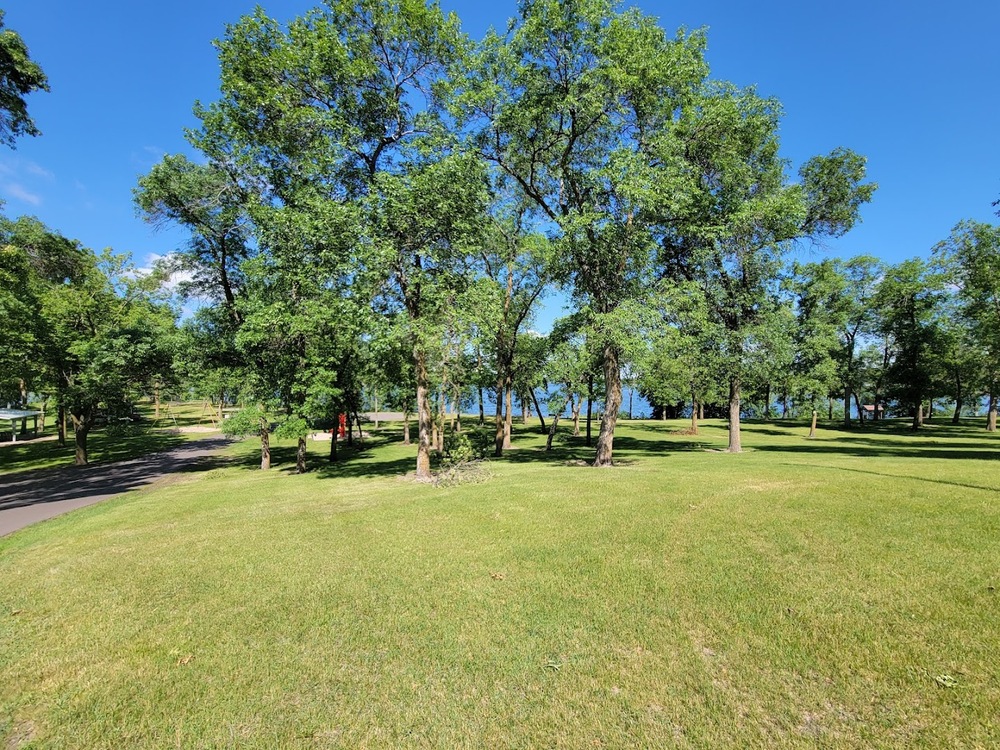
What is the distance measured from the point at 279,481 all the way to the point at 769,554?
48.9 feet

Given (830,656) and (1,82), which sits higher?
(1,82)

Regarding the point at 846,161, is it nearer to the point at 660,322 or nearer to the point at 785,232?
the point at 785,232

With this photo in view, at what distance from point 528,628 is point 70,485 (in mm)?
19012

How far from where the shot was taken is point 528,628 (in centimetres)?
460

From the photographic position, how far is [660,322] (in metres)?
14.1

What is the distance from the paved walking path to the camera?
11711mm

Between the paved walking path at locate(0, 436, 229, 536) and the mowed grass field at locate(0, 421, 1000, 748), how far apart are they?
147 inches

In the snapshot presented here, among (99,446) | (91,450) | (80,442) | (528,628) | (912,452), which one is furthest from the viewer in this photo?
(99,446)

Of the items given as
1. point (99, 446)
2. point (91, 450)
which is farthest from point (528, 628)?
point (99, 446)

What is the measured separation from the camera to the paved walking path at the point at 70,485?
11711 millimetres

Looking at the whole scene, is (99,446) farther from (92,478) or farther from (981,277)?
(981,277)

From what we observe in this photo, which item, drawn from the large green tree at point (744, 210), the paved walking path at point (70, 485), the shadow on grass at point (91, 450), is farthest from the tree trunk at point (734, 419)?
the shadow on grass at point (91, 450)

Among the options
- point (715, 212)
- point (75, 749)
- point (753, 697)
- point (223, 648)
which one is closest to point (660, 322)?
point (715, 212)

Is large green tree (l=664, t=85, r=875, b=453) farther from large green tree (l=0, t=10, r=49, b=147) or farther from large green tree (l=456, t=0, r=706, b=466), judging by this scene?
large green tree (l=0, t=10, r=49, b=147)
